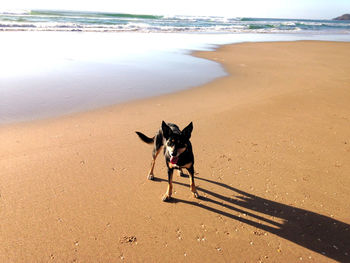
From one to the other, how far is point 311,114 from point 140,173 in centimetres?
512

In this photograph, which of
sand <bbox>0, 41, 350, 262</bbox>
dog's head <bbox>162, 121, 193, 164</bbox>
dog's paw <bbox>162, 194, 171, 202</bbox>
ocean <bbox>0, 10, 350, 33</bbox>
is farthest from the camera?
ocean <bbox>0, 10, 350, 33</bbox>

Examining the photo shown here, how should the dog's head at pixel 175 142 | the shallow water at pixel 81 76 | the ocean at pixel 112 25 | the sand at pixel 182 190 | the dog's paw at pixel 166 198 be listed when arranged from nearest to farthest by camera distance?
the sand at pixel 182 190 → the dog's head at pixel 175 142 → the dog's paw at pixel 166 198 → the shallow water at pixel 81 76 → the ocean at pixel 112 25

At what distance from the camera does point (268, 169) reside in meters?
4.59

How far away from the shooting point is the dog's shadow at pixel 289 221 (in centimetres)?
308

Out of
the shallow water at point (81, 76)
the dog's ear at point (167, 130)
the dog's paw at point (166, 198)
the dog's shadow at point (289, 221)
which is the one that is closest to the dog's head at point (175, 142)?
the dog's ear at point (167, 130)

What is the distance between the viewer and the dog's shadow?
3.08 meters

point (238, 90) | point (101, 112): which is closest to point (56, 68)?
point (101, 112)

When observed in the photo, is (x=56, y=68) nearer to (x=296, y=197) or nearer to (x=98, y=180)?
(x=98, y=180)

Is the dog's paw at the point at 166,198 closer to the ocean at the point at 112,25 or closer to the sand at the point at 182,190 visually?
the sand at the point at 182,190

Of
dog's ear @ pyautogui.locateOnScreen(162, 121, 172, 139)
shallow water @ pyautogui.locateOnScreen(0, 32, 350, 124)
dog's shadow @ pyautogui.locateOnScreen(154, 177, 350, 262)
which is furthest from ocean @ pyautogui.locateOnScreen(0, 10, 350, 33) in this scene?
dog's shadow @ pyautogui.locateOnScreen(154, 177, 350, 262)

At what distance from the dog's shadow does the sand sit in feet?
0.05

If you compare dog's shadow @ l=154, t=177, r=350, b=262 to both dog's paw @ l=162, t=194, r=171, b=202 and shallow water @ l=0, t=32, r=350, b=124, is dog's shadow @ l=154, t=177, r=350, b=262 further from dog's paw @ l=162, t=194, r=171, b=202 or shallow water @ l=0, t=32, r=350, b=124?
shallow water @ l=0, t=32, r=350, b=124

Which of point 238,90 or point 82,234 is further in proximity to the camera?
point 238,90

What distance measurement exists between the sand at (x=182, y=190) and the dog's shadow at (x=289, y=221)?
0.05ft
